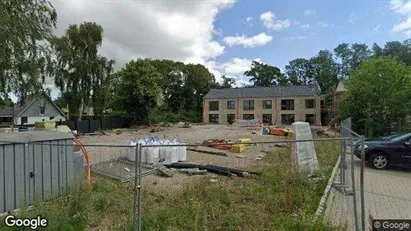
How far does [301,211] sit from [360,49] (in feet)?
233

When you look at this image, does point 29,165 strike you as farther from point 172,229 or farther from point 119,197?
point 172,229

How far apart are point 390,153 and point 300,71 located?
70.3 meters

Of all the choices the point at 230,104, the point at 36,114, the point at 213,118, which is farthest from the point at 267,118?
the point at 36,114

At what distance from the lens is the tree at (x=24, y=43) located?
813 centimetres

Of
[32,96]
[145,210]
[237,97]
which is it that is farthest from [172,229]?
[237,97]

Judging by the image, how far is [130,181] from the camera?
836cm

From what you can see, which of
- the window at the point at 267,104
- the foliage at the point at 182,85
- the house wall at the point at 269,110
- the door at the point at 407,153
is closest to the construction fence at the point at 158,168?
the door at the point at 407,153

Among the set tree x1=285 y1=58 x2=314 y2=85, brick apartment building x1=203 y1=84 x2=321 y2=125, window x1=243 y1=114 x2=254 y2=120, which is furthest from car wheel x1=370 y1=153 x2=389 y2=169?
tree x1=285 y1=58 x2=314 y2=85

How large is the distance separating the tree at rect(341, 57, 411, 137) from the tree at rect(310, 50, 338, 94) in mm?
43141

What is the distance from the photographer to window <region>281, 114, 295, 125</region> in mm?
47969

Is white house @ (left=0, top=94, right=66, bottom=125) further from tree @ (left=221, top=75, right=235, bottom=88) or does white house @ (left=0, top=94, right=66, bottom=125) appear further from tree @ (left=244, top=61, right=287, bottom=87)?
tree @ (left=244, top=61, right=287, bottom=87)

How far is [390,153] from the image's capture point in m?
10.1

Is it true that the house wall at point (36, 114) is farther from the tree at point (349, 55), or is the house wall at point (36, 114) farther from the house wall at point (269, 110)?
the tree at point (349, 55)

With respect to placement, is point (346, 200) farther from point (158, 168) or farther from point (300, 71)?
point (300, 71)
